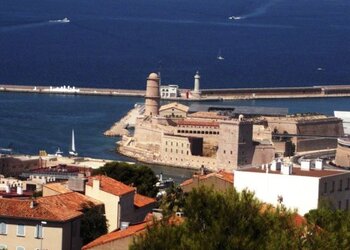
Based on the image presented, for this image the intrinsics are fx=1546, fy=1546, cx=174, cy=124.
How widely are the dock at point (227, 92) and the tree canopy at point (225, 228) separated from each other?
158 feet

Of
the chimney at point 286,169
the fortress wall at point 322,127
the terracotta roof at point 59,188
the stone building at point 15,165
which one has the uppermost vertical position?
Answer: the chimney at point 286,169

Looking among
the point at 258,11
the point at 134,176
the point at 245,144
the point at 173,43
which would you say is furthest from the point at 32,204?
the point at 258,11

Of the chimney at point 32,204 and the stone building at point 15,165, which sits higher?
the chimney at point 32,204

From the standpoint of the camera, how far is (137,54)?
92.9 metres

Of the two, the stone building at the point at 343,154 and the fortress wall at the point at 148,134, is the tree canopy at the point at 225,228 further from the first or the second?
the fortress wall at the point at 148,134

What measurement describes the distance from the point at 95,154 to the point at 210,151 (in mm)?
3832

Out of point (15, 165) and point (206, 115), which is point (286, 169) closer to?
point (15, 165)

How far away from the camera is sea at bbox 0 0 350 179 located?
49.6m

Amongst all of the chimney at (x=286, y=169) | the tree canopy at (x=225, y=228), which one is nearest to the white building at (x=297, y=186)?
the chimney at (x=286, y=169)

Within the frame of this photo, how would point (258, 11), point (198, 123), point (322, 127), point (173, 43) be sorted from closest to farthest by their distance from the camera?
point (198, 123), point (322, 127), point (173, 43), point (258, 11)

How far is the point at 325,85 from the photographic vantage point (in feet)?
235

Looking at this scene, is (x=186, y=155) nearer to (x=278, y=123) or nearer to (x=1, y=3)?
(x=278, y=123)

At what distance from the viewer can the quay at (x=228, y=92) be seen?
2443 inches

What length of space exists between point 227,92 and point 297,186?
4653 cm
